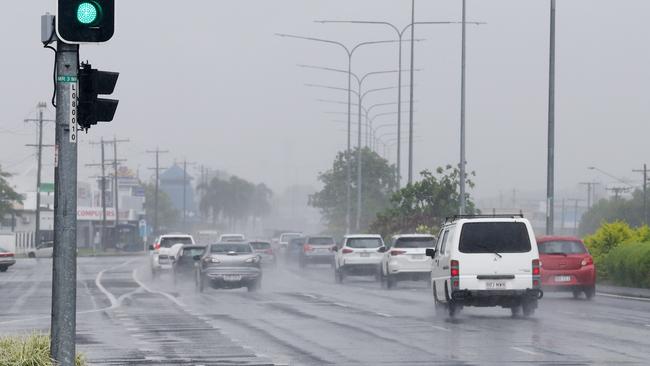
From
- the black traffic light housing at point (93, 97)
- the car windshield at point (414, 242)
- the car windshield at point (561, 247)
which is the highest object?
the black traffic light housing at point (93, 97)

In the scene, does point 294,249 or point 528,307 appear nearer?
point 528,307

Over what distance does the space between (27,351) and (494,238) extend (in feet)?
52.0

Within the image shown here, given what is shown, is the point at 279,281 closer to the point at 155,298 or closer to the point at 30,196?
the point at 155,298

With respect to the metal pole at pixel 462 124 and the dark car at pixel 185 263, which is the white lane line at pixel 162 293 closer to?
the dark car at pixel 185 263

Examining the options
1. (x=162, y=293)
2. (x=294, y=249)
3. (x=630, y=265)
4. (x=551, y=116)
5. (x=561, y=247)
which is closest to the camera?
(x=561, y=247)

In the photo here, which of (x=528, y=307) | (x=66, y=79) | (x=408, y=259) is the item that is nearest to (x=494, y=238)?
(x=528, y=307)

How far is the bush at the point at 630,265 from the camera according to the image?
4133cm

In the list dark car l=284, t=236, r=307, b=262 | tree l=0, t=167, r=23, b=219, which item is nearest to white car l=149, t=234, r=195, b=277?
dark car l=284, t=236, r=307, b=262

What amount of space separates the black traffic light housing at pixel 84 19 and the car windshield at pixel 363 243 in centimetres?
4180

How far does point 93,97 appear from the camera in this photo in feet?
42.9

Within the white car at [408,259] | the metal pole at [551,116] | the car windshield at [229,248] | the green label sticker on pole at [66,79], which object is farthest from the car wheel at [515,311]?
the green label sticker on pole at [66,79]

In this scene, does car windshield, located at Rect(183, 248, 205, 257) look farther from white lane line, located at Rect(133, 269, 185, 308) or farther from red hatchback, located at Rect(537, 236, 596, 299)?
red hatchback, located at Rect(537, 236, 596, 299)

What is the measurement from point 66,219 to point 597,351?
31.8 ft

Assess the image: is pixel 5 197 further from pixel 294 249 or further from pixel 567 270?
pixel 567 270
